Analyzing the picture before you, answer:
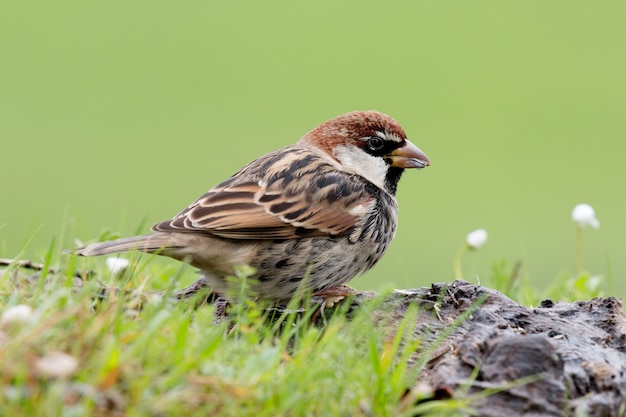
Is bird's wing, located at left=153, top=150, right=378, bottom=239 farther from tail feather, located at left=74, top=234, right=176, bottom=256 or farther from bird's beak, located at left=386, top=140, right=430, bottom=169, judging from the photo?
bird's beak, located at left=386, top=140, right=430, bottom=169

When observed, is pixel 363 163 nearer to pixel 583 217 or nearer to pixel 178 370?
pixel 583 217

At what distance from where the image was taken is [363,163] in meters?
6.24

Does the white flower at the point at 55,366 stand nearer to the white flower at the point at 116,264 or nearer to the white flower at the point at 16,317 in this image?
the white flower at the point at 16,317

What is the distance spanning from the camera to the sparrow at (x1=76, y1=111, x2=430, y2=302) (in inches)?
214

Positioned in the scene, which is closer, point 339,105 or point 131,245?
point 131,245

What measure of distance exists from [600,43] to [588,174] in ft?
20.7

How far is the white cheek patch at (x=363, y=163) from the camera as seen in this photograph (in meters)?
6.23

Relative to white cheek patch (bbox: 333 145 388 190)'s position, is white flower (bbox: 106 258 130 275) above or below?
below

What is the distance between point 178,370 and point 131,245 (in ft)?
6.16

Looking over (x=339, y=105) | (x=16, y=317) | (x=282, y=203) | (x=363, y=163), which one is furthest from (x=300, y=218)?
(x=339, y=105)

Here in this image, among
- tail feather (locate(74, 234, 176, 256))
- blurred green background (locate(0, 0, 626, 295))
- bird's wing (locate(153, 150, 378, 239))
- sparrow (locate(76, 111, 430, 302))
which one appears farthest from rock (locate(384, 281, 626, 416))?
blurred green background (locate(0, 0, 626, 295))

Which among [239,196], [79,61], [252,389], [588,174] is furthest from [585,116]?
[252,389]

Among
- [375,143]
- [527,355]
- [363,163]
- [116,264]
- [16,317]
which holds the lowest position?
[116,264]

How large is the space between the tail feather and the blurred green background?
22.5 ft
